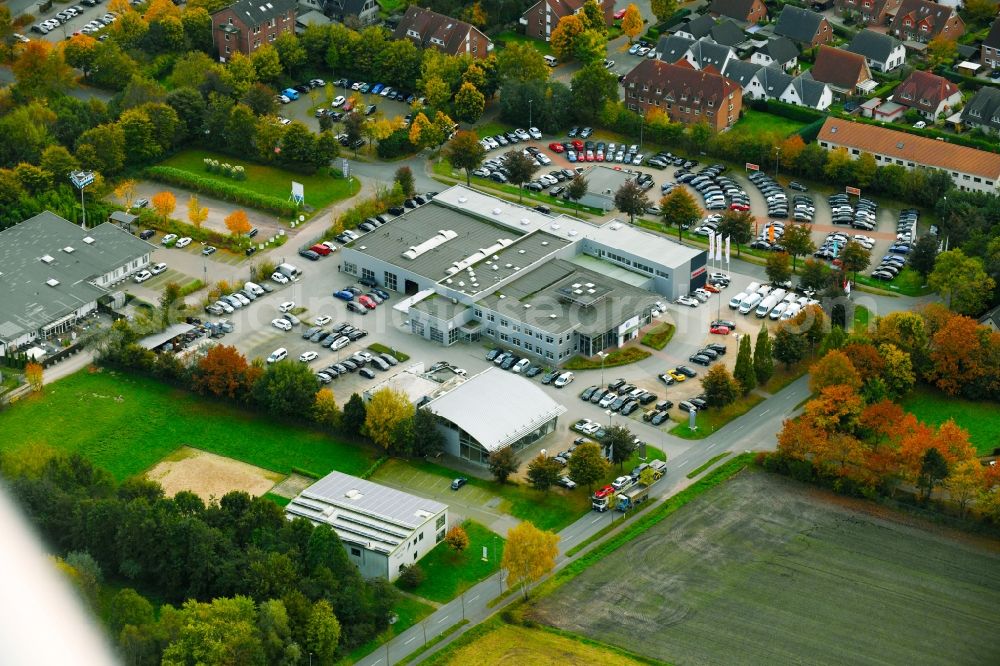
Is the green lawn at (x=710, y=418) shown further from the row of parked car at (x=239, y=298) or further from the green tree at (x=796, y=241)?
the row of parked car at (x=239, y=298)

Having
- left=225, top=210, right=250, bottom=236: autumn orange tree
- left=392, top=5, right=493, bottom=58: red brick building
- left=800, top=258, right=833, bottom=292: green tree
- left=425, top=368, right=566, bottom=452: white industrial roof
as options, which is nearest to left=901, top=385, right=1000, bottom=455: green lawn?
left=800, top=258, right=833, bottom=292: green tree

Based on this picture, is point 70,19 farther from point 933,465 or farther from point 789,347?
point 933,465

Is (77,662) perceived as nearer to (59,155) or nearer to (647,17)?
(59,155)

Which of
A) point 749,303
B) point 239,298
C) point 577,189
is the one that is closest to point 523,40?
point 577,189

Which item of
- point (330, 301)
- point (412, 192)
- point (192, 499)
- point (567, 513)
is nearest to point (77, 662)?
point (192, 499)

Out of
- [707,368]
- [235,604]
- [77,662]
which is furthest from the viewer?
[707,368]

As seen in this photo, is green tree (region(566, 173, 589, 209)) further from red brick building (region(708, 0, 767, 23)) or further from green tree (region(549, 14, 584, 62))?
red brick building (region(708, 0, 767, 23))
